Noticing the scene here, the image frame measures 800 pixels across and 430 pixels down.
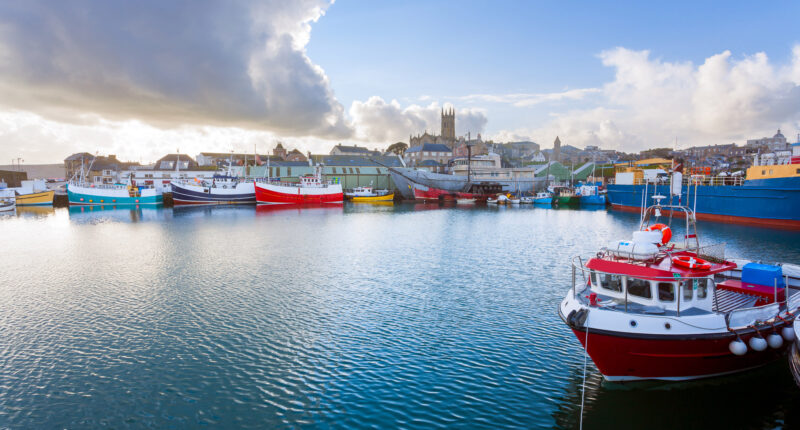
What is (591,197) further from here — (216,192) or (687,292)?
(687,292)

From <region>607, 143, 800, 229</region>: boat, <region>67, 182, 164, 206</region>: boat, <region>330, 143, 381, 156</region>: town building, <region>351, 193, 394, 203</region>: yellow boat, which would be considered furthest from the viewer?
<region>330, 143, 381, 156</region>: town building

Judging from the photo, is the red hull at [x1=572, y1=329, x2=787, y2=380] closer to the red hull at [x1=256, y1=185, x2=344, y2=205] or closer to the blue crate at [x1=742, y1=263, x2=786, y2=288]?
the blue crate at [x1=742, y1=263, x2=786, y2=288]

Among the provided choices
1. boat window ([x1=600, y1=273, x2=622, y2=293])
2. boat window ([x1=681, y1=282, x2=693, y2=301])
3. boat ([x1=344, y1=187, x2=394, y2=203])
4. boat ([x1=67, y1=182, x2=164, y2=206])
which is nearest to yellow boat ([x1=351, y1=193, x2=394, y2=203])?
boat ([x1=344, y1=187, x2=394, y2=203])

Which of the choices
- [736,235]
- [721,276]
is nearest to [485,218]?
[736,235]

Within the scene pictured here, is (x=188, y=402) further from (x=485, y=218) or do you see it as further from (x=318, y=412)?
(x=485, y=218)

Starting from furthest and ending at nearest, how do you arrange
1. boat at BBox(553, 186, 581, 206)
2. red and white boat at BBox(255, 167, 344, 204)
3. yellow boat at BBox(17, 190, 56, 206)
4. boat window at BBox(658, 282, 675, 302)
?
boat at BBox(553, 186, 581, 206) < red and white boat at BBox(255, 167, 344, 204) < yellow boat at BBox(17, 190, 56, 206) < boat window at BBox(658, 282, 675, 302)

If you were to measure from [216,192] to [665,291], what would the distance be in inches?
3497

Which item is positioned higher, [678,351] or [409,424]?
[678,351]

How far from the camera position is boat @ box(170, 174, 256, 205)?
8452 centimetres

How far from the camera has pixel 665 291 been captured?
1224 centimetres

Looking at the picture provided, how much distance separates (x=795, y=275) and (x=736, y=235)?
3293 centimetres

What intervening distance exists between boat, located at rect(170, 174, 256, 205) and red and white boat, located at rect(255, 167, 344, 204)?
381 cm

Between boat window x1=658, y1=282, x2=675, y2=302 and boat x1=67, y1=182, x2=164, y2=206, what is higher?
boat x1=67, y1=182, x2=164, y2=206

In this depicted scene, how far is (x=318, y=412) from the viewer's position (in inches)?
454
